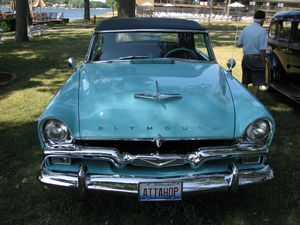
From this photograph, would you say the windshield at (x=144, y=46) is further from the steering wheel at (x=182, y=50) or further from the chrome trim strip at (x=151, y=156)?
the chrome trim strip at (x=151, y=156)

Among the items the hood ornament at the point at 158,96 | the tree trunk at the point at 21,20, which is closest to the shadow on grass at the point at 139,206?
the hood ornament at the point at 158,96

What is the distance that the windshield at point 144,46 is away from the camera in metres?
5.24

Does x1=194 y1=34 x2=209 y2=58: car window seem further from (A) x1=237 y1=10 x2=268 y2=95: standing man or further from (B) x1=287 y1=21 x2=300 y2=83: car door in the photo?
(B) x1=287 y1=21 x2=300 y2=83: car door

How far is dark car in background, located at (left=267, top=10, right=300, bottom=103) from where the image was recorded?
7.59 metres

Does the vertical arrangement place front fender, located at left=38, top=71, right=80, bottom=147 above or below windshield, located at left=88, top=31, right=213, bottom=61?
below

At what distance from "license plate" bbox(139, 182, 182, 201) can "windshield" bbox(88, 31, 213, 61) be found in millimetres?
2151

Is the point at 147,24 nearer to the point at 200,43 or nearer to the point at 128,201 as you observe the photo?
the point at 200,43

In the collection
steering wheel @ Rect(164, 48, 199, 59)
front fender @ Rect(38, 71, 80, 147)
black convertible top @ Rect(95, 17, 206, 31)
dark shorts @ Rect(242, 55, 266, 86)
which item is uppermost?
black convertible top @ Rect(95, 17, 206, 31)

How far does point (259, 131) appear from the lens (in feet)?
12.0

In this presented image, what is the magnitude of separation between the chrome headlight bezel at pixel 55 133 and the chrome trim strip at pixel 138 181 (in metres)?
0.27

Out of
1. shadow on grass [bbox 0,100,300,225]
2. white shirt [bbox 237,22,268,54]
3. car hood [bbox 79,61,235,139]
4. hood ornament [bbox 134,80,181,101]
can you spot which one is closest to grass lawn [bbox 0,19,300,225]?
shadow on grass [bbox 0,100,300,225]

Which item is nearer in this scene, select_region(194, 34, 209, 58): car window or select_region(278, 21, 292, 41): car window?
select_region(194, 34, 209, 58): car window

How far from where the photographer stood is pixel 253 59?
757cm

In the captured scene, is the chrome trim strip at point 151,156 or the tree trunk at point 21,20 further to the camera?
the tree trunk at point 21,20
